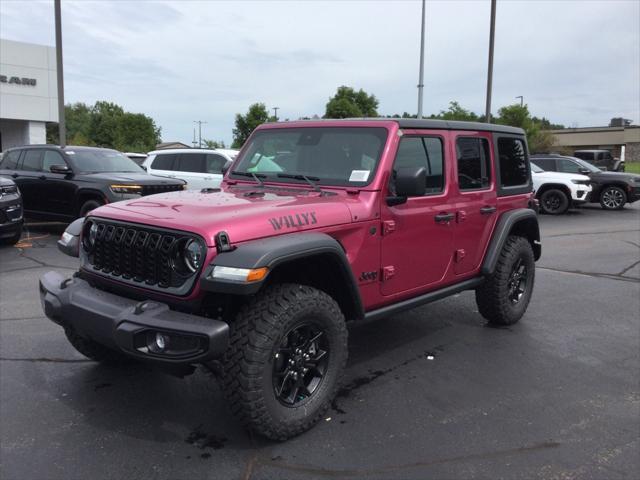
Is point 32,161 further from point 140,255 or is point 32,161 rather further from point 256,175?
point 140,255

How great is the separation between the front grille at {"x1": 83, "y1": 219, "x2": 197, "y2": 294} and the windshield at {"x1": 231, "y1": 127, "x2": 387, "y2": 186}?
4.20 feet

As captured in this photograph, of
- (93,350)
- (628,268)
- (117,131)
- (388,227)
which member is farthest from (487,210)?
(117,131)

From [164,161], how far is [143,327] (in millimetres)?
10803

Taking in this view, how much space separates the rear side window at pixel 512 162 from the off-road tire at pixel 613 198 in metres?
13.5

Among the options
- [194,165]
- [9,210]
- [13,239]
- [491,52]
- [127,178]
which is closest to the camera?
[9,210]

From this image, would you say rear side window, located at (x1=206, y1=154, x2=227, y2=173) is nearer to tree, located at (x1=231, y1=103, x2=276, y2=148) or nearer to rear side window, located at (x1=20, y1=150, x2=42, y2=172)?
rear side window, located at (x1=20, y1=150, x2=42, y2=172)

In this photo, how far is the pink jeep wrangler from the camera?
288cm

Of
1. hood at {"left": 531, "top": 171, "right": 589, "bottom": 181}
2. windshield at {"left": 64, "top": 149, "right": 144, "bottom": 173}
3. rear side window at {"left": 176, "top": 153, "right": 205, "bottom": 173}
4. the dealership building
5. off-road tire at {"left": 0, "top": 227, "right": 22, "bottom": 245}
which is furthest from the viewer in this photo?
the dealership building

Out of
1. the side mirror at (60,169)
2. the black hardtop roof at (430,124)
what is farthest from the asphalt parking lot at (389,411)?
the side mirror at (60,169)

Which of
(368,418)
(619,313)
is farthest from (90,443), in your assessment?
(619,313)

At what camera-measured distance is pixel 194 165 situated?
41.2 ft

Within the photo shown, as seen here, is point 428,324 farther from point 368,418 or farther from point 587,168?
point 587,168

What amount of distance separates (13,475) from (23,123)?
1336 inches

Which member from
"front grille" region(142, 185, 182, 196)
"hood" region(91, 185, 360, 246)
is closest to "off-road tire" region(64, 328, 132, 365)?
"hood" region(91, 185, 360, 246)
